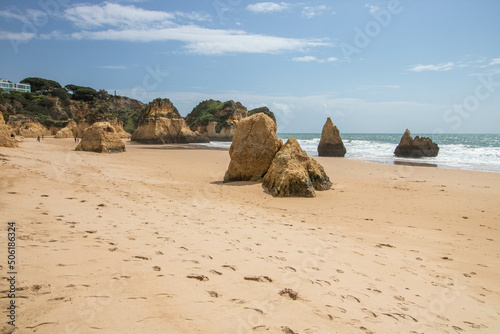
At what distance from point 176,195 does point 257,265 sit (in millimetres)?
5035

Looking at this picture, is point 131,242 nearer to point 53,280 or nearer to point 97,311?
point 53,280

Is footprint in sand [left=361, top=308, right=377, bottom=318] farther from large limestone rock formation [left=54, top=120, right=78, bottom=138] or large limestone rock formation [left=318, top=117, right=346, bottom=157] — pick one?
large limestone rock formation [left=54, top=120, right=78, bottom=138]

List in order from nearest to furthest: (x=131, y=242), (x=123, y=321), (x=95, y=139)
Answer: (x=123, y=321) → (x=131, y=242) → (x=95, y=139)

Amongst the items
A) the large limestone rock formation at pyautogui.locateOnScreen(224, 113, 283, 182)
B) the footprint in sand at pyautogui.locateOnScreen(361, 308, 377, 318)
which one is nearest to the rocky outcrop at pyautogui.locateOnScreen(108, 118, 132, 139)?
the large limestone rock formation at pyautogui.locateOnScreen(224, 113, 283, 182)

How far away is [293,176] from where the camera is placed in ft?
30.4

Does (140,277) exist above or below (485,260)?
above

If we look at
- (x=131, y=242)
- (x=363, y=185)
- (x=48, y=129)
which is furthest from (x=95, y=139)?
(x=48, y=129)

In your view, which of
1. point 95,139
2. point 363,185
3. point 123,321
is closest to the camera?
point 123,321

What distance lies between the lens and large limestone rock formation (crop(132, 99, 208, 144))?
162ft

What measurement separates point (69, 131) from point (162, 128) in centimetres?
1405

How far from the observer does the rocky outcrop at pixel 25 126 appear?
41062 millimetres

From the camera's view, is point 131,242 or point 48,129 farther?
point 48,129

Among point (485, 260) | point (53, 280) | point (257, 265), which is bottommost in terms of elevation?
point (485, 260)

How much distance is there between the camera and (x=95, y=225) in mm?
4434
